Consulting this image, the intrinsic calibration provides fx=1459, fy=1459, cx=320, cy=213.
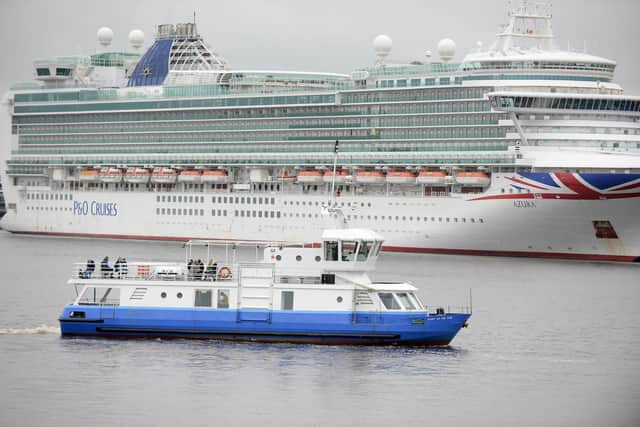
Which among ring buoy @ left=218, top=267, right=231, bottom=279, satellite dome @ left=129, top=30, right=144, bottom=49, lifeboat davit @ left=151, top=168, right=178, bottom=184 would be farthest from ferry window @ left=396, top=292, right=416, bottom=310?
satellite dome @ left=129, top=30, right=144, bottom=49

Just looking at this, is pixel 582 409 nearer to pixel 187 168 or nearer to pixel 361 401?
pixel 361 401

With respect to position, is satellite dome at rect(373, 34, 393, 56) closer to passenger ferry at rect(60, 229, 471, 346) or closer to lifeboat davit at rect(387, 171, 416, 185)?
lifeboat davit at rect(387, 171, 416, 185)

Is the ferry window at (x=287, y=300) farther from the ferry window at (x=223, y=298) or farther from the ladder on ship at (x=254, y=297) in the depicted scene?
the ferry window at (x=223, y=298)

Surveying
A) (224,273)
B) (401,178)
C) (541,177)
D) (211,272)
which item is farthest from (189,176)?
(224,273)

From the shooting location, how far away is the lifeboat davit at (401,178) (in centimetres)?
8625

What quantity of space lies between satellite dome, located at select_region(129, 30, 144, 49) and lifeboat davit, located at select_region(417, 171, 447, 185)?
121 ft

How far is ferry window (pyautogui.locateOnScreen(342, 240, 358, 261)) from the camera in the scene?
42562 mm

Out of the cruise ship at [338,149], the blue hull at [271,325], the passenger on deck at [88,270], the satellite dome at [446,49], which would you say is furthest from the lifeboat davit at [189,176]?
the blue hull at [271,325]

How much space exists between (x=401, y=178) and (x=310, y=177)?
24.6ft

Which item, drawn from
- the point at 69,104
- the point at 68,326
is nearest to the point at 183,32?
the point at 69,104

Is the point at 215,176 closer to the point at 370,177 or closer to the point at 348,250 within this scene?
the point at 370,177

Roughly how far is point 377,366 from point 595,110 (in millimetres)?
43897

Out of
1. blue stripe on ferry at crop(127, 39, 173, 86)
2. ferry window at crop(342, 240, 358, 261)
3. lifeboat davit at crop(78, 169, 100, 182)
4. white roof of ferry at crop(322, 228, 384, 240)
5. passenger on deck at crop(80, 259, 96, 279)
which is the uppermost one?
blue stripe on ferry at crop(127, 39, 173, 86)

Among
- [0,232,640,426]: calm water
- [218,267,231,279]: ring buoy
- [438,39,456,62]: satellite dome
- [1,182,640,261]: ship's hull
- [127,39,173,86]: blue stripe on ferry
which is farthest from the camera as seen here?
[127,39,173,86]: blue stripe on ferry
